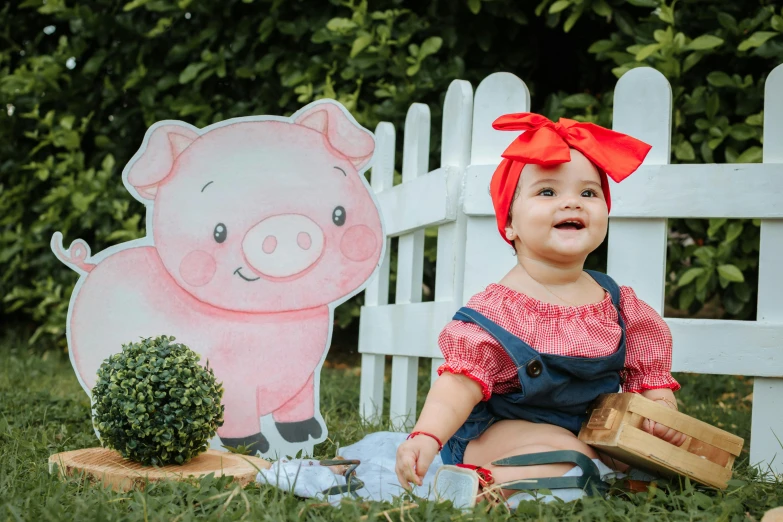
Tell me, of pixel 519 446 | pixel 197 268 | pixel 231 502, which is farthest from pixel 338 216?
pixel 231 502

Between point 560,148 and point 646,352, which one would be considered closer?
point 560,148

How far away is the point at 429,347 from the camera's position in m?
2.80

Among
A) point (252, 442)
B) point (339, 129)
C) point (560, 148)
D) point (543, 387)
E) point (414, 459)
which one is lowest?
point (252, 442)

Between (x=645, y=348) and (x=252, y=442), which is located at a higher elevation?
(x=645, y=348)

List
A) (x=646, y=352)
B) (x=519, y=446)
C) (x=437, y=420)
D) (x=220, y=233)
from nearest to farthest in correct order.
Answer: (x=437, y=420), (x=519, y=446), (x=646, y=352), (x=220, y=233)

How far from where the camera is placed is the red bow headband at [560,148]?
201 centimetres

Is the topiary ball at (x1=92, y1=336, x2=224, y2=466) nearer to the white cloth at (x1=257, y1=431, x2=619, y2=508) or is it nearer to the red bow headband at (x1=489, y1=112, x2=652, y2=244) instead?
the white cloth at (x1=257, y1=431, x2=619, y2=508)

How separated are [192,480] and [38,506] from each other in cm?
34

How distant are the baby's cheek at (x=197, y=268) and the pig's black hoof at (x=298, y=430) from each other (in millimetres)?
472

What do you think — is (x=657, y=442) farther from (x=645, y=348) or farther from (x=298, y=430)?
(x=298, y=430)

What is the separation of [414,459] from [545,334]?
0.44 meters

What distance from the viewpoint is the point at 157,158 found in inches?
97.0

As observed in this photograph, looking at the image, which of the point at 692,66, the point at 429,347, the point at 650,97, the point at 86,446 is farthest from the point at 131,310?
the point at 692,66

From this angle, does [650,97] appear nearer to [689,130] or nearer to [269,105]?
[689,130]
